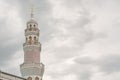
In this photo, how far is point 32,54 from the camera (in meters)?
88.9

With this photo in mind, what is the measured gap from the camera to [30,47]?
89875 millimetres

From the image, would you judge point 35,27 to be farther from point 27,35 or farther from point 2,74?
point 2,74

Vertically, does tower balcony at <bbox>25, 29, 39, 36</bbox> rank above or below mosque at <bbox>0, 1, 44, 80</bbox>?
above

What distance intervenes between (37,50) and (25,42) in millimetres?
4007

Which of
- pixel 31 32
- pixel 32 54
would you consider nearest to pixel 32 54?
pixel 32 54

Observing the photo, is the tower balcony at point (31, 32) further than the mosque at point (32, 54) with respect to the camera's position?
Yes

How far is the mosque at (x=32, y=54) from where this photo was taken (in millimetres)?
86188

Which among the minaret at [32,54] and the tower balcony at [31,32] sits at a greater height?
the tower balcony at [31,32]

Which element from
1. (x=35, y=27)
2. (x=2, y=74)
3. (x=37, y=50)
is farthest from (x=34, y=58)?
(x=2, y=74)

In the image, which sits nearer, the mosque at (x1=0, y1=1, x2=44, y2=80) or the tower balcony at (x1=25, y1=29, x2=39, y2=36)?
the mosque at (x1=0, y1=1, x2=44, y2=80)

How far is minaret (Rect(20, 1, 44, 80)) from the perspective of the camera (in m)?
86.2

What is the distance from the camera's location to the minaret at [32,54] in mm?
86188

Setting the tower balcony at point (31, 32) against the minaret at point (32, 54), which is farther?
the tower balcony at point (31, 32)

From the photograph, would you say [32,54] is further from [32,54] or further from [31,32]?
[31,32]
